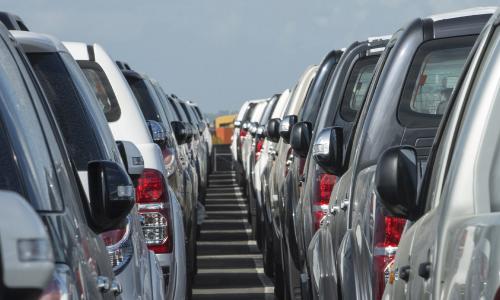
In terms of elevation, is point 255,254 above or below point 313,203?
below

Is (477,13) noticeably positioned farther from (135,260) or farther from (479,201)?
(479,201)

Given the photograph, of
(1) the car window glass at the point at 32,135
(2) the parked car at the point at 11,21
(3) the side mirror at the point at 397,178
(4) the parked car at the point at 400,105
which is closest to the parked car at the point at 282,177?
(4) the parked car at the point at 400,105

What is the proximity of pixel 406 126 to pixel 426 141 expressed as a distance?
0.65ft

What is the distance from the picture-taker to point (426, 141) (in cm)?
703

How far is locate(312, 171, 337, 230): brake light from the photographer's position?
948 centimetres

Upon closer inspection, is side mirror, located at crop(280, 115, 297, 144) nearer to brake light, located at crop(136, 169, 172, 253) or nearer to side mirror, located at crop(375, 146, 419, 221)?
brake light, located at crop(136, 169, 172, 253)

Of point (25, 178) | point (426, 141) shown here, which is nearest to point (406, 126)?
point (426, 141)

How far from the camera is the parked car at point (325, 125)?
9.54 m

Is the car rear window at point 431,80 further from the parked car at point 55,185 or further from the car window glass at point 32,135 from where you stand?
the car window glass at point 32,135

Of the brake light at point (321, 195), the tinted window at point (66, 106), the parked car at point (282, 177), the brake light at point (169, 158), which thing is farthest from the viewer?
the parked car at point (282, 177)

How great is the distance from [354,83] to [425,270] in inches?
253

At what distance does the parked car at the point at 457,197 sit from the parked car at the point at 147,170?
383 cm

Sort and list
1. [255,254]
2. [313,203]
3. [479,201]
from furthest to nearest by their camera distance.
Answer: [255,254] < [313,203] < [479,201]

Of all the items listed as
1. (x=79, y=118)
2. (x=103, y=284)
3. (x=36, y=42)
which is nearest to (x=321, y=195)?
(x=79, y=118)
